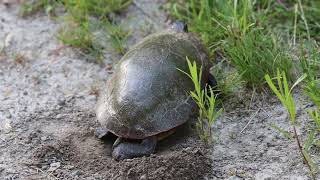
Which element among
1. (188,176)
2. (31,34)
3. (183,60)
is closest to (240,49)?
(183,60)

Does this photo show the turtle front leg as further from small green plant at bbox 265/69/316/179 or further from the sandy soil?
small green plant at bbox 265/69/316/179

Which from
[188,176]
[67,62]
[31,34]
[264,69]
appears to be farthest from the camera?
[31,34]

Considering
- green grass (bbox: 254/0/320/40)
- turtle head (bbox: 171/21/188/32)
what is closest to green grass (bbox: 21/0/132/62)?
turtle head (bbox: 171/21/188/32)

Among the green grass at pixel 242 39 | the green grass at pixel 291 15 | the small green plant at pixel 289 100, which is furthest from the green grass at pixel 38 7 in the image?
the small green plant at pixel 289 100

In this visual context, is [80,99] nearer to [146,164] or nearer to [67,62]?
[67,62]

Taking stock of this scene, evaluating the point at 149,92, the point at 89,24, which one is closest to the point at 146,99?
the point at 149,92

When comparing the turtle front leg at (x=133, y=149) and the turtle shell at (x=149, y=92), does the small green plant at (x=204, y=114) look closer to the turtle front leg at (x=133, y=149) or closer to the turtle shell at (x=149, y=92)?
the turtle shell at (x=149, y=92)
